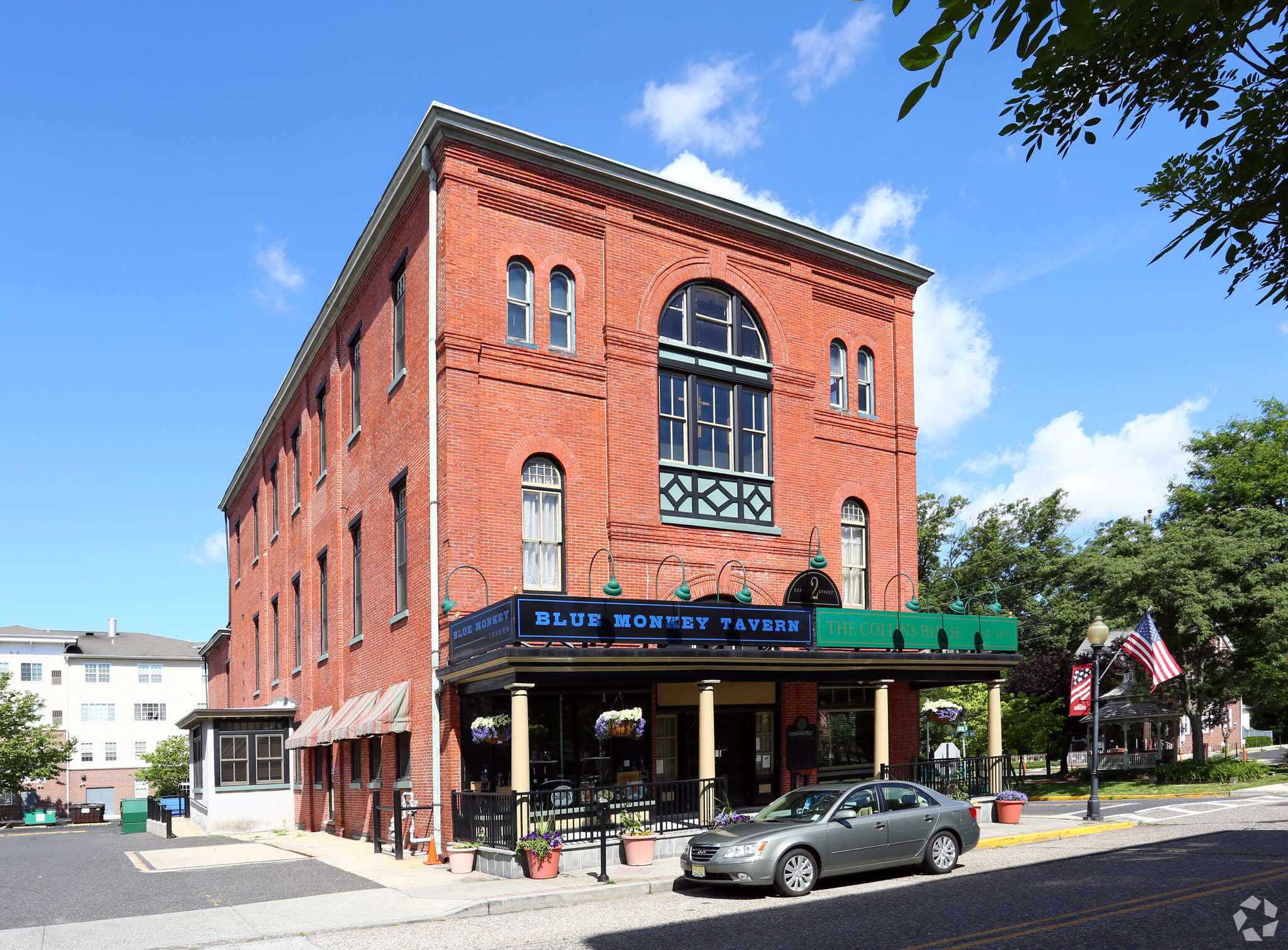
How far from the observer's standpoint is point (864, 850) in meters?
14.9

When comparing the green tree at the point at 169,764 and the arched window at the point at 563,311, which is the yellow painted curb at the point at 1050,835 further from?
the green tree at the point at 169,764

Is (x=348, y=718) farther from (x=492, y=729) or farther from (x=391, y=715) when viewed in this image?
(x=492, y=729)

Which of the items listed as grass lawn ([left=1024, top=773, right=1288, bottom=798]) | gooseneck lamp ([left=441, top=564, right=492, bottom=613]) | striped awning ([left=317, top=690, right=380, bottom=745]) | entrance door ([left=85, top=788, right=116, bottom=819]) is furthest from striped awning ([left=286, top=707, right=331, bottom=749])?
entrance door ([left=85, top=788, right=116, bottom=819])

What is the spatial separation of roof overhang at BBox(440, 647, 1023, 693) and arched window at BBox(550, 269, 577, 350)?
693 cm

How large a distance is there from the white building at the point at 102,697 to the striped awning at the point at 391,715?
220 ft

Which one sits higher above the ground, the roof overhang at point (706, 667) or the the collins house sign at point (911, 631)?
the the collins house sign at point (911, 631)

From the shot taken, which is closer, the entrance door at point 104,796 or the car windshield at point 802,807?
the car windshield at point 802,807

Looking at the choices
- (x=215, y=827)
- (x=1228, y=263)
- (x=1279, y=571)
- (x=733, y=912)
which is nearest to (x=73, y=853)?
(x=215, y=827)

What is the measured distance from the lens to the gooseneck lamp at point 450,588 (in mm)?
19672

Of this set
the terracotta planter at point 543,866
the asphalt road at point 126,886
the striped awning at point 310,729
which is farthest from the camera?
the striped awning at point 310,729

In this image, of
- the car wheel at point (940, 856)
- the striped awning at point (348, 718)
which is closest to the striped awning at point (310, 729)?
the striped awning at point (348, 718)

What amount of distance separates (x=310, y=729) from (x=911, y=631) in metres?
15.6

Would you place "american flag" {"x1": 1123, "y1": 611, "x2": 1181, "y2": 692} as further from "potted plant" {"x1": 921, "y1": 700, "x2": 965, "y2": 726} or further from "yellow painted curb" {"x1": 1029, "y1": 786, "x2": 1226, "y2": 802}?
"yellow painted curb" {"x1": 1029, "y1": 786, "x2": 1226, "y2": 802}

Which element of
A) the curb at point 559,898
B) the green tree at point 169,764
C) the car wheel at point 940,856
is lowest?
the green tree at point 169,764
